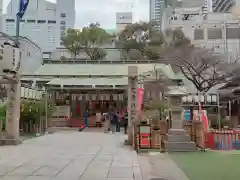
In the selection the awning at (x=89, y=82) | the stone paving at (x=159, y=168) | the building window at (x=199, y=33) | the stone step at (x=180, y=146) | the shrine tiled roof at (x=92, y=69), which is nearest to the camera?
the stone paving at (x=159, y=168)

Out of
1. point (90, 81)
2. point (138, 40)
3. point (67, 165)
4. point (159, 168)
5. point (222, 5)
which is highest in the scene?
point (222, 5)

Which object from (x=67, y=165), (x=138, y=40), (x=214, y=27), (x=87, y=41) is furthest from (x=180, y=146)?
(x=214, y=27)

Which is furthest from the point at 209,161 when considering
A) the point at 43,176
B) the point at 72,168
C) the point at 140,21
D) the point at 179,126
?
the point at 140,21

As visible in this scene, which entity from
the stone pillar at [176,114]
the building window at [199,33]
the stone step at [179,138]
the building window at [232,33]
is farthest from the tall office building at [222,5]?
the stone step at [179,138]

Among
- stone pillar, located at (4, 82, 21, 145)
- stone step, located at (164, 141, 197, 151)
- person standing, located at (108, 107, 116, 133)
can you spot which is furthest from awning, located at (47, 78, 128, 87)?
stone step, located at (164, 141, 197, 151)

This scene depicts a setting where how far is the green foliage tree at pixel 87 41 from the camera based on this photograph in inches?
2069

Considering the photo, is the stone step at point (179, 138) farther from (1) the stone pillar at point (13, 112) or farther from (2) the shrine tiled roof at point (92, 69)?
(2) the shrine tiled roof at point (92, 69)

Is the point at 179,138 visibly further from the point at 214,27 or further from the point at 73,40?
the point at 214,27

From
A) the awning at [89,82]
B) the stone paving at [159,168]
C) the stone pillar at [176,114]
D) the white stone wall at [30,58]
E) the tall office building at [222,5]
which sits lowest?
the stone paving at [159,168]

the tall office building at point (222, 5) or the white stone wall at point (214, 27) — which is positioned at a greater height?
the tall office building at point (222, 5)

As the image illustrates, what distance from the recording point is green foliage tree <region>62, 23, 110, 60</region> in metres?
52.6

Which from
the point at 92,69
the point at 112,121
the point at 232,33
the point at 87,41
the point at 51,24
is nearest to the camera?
the point at 112,121

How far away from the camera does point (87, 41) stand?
174 ft

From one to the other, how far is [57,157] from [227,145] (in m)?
7.67
